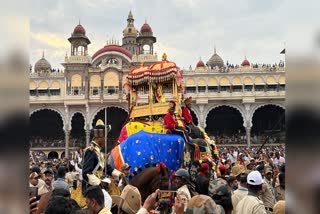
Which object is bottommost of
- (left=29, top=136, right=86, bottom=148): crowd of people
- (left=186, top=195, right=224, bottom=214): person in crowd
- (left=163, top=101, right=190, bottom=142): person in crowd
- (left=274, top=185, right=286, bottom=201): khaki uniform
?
(left=29, top=136, right=86, bottom=148): crowd of people

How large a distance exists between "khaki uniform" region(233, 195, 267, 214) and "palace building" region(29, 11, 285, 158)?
25041 millimetres

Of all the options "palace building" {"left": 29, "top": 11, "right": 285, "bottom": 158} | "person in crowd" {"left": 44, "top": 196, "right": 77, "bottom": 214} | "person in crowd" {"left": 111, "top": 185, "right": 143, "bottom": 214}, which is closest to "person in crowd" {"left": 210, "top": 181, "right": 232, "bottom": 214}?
"person in crowd" {"left": 111, "top": 185, "right": 143, "bottom": 214}

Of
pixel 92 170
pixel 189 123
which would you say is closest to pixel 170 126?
pixel 189 123

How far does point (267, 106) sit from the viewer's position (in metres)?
30.8

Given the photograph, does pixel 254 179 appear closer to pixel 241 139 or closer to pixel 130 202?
pixel 130 202

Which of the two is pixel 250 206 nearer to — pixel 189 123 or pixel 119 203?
pixel 119 203

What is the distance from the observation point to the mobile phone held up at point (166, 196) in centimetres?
483

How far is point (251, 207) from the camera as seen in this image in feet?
10.5

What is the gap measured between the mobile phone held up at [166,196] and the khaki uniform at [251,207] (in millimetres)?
1647

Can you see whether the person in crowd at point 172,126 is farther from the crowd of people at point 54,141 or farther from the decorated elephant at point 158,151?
the crowd of people at point 54,141

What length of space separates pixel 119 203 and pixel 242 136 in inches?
1107

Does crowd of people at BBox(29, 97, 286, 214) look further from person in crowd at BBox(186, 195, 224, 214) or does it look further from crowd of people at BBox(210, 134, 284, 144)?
crowd of people at BBox(210, 134, 284, 144)

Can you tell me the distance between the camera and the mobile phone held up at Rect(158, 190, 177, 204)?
483cm

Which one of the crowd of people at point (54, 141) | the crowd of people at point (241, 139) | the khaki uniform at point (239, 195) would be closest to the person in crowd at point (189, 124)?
the khaki uniform at point (239, 195)
